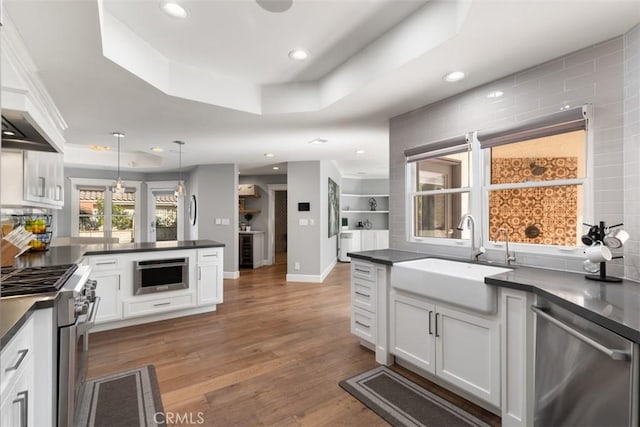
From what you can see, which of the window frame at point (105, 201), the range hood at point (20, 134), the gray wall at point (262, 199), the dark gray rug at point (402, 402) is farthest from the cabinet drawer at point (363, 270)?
the window frame at point (105, 201)

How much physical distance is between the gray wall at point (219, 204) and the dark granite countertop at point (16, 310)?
462 centimetres

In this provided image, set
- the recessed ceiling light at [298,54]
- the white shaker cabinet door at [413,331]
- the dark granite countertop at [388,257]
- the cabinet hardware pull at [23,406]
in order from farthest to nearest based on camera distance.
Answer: the dark granite countertop at [388,257], the recessed ceiling light at [298,54], the white shaker cabinet door at [413,331], the cabinet hardware pull at [23,406]

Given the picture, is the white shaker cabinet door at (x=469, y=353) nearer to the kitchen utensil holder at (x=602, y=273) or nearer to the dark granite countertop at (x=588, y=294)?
the dark granite countertop at (x=588, y=294)

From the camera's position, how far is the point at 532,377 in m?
1.71

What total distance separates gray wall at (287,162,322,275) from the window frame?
3928 millimetres

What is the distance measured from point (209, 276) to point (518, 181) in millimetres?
→ 3449

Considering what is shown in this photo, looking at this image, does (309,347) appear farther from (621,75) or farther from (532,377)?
(621,75)

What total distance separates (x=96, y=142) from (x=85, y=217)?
3.23m

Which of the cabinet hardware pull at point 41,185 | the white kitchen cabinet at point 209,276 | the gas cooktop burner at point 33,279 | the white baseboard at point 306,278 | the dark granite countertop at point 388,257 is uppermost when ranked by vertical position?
the cabinet hardware pull at point 41,185

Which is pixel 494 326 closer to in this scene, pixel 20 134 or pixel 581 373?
pixel 581 373

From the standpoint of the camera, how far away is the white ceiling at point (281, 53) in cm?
175

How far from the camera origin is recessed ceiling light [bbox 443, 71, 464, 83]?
231cm

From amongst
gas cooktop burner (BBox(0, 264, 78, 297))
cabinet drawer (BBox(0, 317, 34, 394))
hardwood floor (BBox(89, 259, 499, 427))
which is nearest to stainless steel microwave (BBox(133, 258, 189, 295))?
hardwood floor (BBox(89, 259, 499, 427))

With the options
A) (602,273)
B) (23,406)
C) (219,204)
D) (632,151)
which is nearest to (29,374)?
(23,406)
